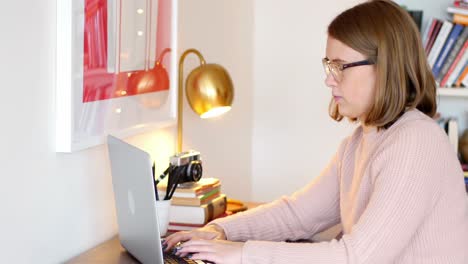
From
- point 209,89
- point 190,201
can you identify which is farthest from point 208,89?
point 190,201

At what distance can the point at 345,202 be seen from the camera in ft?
6.82

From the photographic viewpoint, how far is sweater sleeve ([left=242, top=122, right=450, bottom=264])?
1.71 m

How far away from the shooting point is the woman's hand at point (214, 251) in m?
1.74

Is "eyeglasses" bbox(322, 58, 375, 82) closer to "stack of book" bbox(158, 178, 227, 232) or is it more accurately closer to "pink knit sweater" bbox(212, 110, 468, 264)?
"pink knit sweater" bbox(212, 110, 468, 264)

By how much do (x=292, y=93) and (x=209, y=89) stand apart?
44.1 inches

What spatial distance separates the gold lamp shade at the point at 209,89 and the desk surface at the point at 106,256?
1.79 ft

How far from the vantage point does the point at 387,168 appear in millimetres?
1767

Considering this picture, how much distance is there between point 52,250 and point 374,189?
76 cm

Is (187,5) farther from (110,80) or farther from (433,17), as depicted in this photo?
(433,17)

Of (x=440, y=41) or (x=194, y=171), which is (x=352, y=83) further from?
(x=440, y=41)

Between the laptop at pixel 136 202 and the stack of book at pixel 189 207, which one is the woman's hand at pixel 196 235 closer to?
the laptop at pixel 136 202

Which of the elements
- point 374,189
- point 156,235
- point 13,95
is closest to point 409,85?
point 374,189

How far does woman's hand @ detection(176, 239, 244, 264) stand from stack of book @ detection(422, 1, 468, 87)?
5.41 feet

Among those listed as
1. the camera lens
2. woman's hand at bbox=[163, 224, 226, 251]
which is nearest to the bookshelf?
the camera lens
